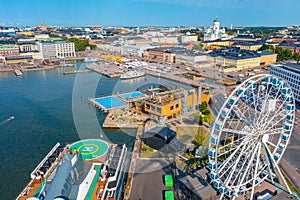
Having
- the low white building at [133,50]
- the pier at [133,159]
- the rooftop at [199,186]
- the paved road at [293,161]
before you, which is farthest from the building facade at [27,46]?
the paved road at [293,161]

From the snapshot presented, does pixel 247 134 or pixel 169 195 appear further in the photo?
pixel 169 195

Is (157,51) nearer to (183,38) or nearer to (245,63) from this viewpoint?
(245,63)

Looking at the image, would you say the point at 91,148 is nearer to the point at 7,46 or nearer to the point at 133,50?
the point at 133,50

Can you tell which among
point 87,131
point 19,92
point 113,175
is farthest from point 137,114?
point 19,92

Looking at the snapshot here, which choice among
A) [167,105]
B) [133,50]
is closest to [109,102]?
[167,105]

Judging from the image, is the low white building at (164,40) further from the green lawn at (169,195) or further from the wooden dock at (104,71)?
the green lawn at (169,195)
